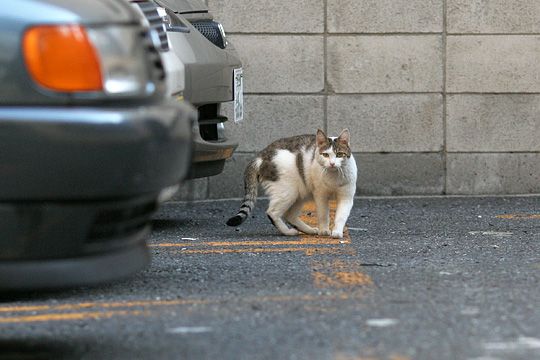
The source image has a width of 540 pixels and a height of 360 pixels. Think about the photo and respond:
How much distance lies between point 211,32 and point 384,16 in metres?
2.37

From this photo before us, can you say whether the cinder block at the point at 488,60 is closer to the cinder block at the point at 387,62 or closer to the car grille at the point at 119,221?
the cinder block at the point at 387,62

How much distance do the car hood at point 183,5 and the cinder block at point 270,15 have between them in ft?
4.88

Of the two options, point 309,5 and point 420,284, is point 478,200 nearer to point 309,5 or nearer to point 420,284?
point 309,5

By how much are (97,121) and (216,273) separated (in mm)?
2728

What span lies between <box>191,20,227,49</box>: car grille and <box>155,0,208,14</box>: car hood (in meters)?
0.11

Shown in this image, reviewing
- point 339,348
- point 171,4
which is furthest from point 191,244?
point 339,348

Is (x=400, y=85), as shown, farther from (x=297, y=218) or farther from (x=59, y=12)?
(x=59, y=12)

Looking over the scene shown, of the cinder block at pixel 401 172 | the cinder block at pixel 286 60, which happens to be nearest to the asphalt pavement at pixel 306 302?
the cinder block at pixel 401 172

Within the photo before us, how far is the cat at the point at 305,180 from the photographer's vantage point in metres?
8.20

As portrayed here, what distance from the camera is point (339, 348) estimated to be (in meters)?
4.45

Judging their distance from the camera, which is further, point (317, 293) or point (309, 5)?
point (309, 5)

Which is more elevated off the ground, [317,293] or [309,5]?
[309,5]

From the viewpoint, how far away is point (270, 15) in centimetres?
1022

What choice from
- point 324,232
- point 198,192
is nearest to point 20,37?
point 324,232
